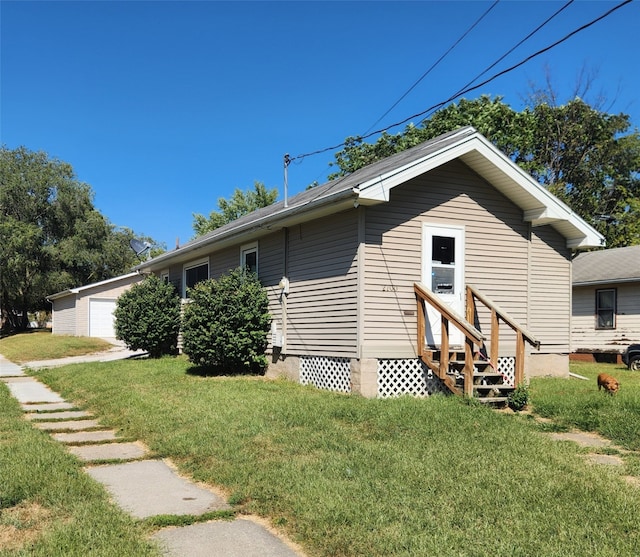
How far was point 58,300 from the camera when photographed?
120 feet

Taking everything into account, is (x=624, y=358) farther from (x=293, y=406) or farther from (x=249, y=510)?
(x=249, y=510)

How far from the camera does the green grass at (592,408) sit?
694 centimetres

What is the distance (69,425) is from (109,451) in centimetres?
182

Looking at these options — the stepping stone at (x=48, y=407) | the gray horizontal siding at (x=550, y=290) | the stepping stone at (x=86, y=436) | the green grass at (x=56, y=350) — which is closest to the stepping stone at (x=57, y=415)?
the stepping stone at (x=48, y=407)

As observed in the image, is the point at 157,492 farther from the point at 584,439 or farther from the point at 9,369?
the point at 9,369

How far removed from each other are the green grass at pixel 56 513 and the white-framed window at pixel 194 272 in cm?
1060

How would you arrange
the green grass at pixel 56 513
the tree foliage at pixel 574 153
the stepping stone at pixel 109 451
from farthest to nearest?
the tree foliage at pixel 574 153 < the stepping stone at pixel 109 451 < the green grass at pixel 56 513

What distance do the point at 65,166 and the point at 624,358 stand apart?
117 ft

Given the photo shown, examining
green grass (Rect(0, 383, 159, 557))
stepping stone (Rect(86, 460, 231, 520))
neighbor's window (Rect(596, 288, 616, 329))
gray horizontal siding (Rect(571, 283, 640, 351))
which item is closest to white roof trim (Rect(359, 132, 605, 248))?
stepping stone (Rect(86, 460, 231, 520))

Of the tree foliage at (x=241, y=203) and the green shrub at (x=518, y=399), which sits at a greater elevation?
the tree foliage at (x=241, y=203)

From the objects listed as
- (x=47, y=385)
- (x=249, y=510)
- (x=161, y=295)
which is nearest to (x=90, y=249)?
(x=161, y=295)

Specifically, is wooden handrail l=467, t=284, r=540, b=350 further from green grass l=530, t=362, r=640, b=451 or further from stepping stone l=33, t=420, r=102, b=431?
stepping stone l=33, t=420, r=102, b=431

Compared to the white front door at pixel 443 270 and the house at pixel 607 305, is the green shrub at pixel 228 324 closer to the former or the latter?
the white front door at pixel 443 270

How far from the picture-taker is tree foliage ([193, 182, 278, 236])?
43250 mm
